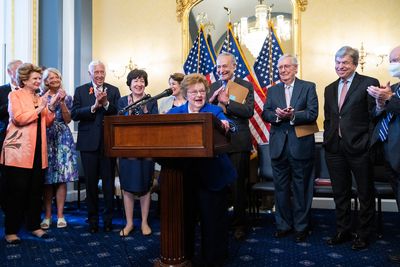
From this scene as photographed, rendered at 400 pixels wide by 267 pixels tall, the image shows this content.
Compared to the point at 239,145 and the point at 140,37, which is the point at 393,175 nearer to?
the point at 239,145

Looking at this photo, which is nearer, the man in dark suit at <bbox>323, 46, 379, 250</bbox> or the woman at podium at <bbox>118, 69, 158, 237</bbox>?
the man in dark suit at <bbox>323, 46, 379, 250</bbox>

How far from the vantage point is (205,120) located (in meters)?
1.99

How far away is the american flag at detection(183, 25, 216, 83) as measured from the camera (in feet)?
17.9

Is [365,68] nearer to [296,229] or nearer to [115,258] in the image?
[296,229]

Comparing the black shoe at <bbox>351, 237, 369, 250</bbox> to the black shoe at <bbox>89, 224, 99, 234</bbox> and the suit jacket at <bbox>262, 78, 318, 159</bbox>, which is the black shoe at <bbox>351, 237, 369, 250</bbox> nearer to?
the suit jacket at <bbox>262, 78, 318, 159</bbox>

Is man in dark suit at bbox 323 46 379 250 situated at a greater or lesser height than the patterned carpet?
greater

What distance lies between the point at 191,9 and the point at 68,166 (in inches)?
123

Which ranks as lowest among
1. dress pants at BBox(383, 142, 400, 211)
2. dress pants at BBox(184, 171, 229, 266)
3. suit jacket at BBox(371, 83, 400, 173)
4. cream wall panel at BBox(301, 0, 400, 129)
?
dress pants at BBox(184, 171, 229, 266)

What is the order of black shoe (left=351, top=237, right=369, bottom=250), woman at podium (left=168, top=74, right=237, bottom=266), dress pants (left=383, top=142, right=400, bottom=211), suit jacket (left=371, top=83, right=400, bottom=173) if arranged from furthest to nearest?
1. black shoe (left=351, top=237, right=369, bottom=250)
2. dress pants (left=383, top=142, right=400, bottom=211)
3. suit jacket (left=371, top=83, right=400, bottom=173)
4. woman at podium (left=168, top=74, right=237, bottom=266)

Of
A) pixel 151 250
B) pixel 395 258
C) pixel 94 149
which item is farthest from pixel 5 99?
pixel 395 258

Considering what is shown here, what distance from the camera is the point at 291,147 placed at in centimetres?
362

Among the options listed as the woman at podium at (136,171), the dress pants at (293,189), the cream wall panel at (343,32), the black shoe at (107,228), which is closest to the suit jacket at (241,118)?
the dress pants at (293,189)

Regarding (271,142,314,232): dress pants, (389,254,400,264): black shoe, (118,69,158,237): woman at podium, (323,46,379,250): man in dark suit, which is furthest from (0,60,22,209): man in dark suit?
(389,254,400,264): black shoe

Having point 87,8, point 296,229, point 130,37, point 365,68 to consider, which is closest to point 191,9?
point 130,37
